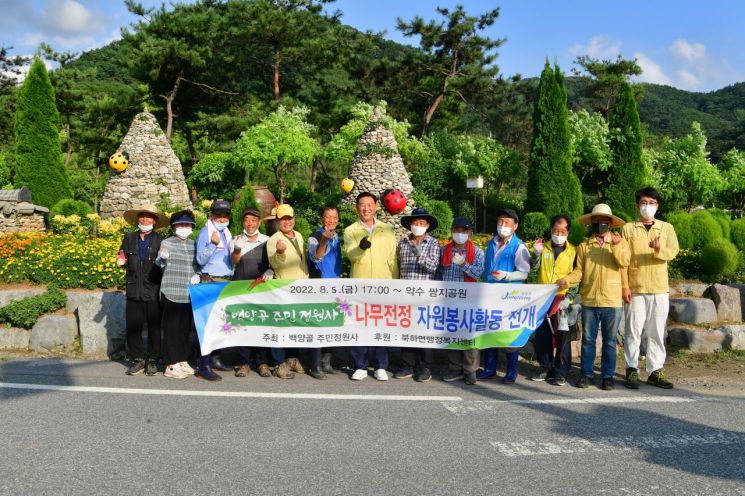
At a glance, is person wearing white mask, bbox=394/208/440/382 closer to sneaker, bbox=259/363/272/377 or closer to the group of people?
the group of people

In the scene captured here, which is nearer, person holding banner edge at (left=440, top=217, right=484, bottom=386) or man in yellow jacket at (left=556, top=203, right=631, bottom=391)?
man in yellow jacket at (left=556, top=203, right=631, bottom=391)

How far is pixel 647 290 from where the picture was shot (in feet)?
19.9

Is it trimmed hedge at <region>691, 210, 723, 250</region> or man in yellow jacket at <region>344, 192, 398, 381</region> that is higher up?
trimmed hedge at <region>691, 210, 723, 250</region>

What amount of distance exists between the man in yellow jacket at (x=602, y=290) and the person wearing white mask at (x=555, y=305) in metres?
0.15

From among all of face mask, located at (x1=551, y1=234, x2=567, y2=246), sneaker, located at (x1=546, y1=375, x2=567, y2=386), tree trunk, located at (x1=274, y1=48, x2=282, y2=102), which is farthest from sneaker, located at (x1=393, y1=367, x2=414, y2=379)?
tree trunk, located at (x1=274, y1=48, x2=282, y2=102)

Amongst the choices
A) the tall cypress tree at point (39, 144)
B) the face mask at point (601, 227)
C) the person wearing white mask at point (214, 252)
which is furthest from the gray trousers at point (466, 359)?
the tall cypress tree at point (39, 144)

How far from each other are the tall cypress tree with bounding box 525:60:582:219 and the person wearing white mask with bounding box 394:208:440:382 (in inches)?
516

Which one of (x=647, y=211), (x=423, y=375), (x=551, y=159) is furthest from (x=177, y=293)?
(x=551, y=159)

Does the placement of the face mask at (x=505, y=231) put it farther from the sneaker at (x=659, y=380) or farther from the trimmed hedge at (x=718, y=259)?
the trimmed hedge at (x=718, y=259)

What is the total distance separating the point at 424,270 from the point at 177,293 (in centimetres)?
254

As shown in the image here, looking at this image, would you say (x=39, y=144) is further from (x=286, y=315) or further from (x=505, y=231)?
(x=505, y=231)

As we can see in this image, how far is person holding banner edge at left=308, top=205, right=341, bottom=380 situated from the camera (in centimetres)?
606

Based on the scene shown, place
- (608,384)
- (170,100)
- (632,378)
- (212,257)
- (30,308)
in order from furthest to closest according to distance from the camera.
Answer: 1. (170,100)
2. (30,308)
3. (212,257)
4. (632,378)
5. (608,384)

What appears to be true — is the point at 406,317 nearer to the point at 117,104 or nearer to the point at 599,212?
the point at 599,212
